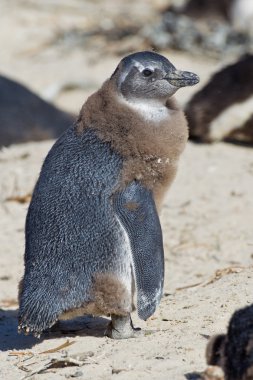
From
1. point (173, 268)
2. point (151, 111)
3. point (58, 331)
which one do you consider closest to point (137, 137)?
point (151, 111)

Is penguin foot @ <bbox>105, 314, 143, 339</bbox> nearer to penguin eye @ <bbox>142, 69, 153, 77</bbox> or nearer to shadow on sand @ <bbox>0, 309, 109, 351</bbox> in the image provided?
shadow on sand @ <bbox>0, 309, 109, 351</bbox>

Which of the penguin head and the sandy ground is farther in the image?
the penguin head

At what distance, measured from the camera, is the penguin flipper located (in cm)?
451

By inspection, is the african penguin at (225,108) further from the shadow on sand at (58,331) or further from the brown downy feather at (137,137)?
the brown downy feather at (137,137)

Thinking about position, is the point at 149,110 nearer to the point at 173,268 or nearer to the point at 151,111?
the point at 151,111

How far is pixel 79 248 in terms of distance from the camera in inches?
181

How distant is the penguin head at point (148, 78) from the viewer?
15.8 ft

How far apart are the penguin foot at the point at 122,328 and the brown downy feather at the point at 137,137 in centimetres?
57

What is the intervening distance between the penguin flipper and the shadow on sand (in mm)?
Answer: 468

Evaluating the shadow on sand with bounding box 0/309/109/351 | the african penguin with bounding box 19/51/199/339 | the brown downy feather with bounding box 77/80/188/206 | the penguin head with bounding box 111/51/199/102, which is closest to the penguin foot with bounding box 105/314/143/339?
the african penguin with bounding box 19/51/199/339

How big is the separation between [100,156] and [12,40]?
10.2 metres

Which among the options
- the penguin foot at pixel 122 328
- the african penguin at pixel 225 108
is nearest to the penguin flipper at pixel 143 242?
the penguin foot at pixel 122 328

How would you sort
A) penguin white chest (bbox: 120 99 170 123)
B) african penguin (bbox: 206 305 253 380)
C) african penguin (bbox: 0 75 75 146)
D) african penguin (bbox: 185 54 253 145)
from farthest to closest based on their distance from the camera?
african penguin (bbox: 0 75 75 146) → african penguin (bbox: 185 54 253 145) → penguin white chest (bbox: 120 99 170 123) → african penguin (bbox: 206 305 253 380)

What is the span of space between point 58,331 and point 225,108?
5.05 m
